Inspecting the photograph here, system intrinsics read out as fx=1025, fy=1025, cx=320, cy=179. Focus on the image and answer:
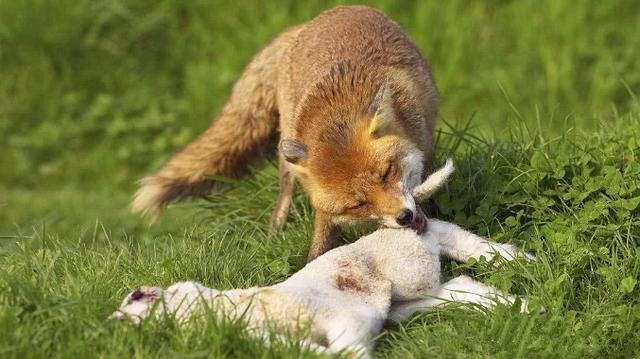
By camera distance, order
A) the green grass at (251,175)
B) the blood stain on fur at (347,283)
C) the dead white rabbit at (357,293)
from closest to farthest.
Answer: the dead white rabbit at (357,293) < the green grass at (251,175) < the blood stain on fur at (347,283)

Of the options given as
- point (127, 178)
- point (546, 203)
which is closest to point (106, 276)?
point (546, 203)

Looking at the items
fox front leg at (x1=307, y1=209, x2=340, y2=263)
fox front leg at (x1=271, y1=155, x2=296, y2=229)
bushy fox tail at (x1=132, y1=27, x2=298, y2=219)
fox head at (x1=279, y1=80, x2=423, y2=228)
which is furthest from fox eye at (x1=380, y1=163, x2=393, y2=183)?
bushy fox tail at (x1=132, y1=27, x2=298, y2=219)

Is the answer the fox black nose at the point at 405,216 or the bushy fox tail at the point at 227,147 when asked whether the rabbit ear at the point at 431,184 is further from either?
the bushy fox tail at the point at 227,147

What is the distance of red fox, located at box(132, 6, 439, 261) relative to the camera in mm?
Answer: 4668

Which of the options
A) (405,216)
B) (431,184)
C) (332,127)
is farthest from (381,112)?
(405,216)

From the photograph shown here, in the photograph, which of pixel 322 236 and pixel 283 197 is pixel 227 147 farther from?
pixel 322 236

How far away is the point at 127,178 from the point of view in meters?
9.52

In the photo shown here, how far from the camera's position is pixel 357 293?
4.24 m

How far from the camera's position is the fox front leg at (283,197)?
559cm

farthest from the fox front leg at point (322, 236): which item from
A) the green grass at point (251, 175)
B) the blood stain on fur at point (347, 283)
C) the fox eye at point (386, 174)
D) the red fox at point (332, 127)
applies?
the blood stain on fur at point (347, 283)

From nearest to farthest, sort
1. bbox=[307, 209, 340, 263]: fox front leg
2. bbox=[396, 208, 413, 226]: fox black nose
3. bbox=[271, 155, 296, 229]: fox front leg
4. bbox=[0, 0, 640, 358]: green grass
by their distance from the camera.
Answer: bbox=[0, 0, 640, 358]: green grass → bbox=[396, 208, 413, 226]: fox black nose → bbox=[307, 209, 340, 263]: fox front leg → bbox=[271, 155, 296, 229]: fox front leg

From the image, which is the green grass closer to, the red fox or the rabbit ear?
the red fox

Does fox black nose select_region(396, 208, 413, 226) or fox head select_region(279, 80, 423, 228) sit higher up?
fox head select_region(279, 80, 423, 228)

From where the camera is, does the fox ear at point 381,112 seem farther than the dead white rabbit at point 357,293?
Yes
